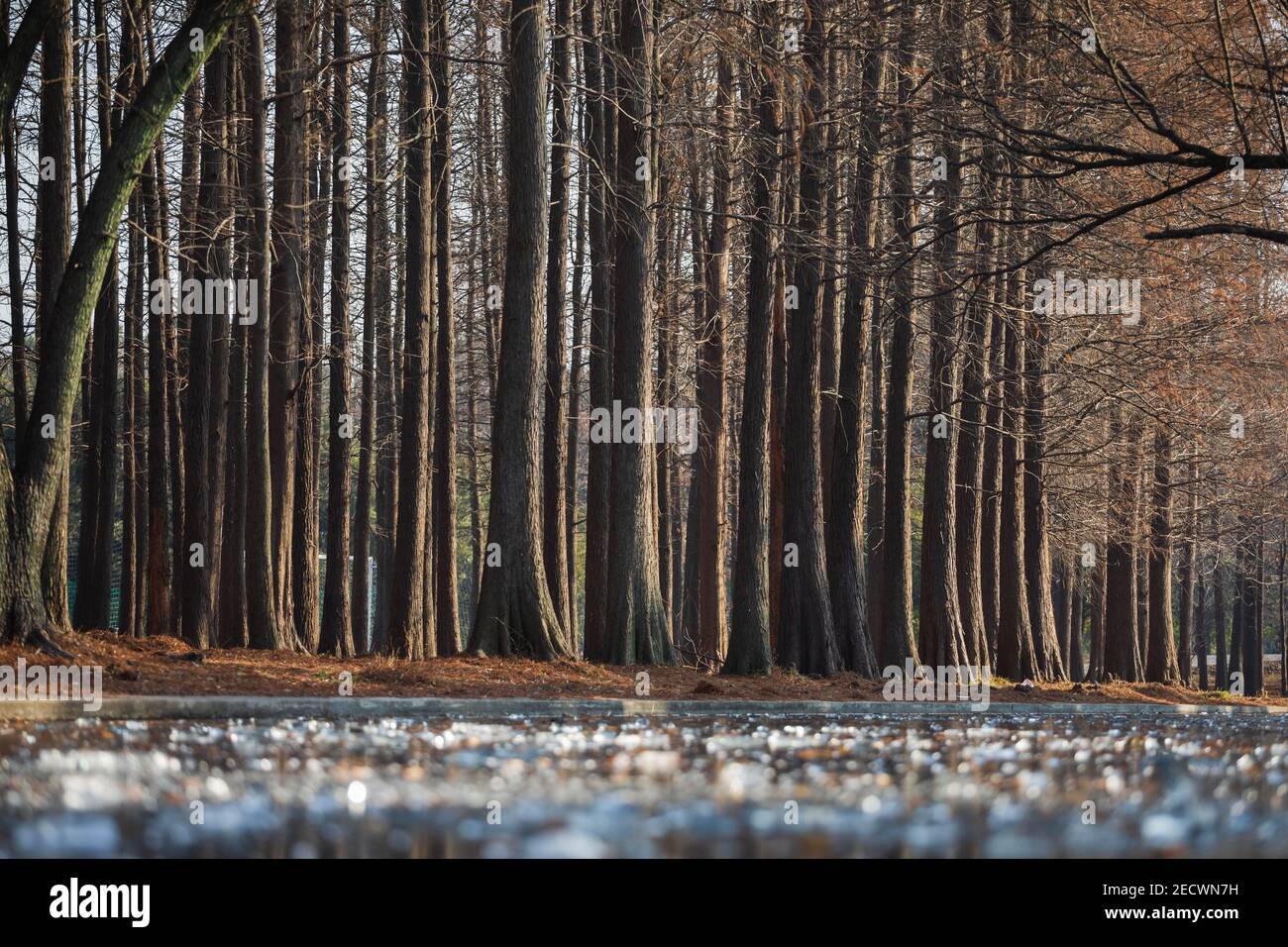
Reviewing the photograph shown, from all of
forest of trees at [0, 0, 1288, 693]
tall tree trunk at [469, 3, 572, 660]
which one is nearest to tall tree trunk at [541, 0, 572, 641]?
forest of trees at [0, 0, 1288, 693]

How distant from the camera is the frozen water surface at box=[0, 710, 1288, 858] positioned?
490 centimetres

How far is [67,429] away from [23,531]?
50.4 inches

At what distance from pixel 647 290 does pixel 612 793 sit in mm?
A: 15302

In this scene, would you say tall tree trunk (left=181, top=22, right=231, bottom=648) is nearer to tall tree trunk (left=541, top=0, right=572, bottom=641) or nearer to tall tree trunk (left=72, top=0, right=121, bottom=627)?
tall tree trunk (left=72, top=0, right=121, bottom=627)

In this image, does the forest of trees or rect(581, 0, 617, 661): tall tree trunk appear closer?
the forest of trees

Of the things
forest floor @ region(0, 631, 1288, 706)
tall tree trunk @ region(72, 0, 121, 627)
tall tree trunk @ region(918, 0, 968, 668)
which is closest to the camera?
forest floor @ region(0, 631, 1288, 706)

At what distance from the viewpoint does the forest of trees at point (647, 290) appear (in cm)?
1683

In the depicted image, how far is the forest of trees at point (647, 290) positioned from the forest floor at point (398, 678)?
65 cm

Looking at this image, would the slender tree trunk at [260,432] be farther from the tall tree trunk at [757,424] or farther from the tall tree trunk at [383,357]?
the tall tree trunk at [757,424]

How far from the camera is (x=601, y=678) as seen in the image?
17.6 meters

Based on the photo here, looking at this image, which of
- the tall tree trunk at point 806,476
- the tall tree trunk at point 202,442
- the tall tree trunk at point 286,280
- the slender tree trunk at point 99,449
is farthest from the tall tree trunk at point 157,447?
the tall tree trunk at point 806,476

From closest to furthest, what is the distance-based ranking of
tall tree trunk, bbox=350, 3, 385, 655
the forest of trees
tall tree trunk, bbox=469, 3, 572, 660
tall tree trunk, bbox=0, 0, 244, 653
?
tall tree trunk, bbox=0, 0, 244, 653 < the forest of trees < tall tree trunk, bbox=469, 3, 572, 660 < tall tree trunk, bbox=350, 3, 385, 655

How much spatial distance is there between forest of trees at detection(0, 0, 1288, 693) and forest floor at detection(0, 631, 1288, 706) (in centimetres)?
65
